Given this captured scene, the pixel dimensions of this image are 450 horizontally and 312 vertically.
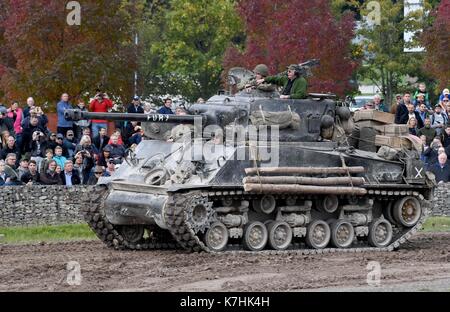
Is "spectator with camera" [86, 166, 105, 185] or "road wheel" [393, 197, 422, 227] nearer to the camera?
"road wheel" [393, 197, 422, 227]

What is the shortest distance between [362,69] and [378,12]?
4817 mm

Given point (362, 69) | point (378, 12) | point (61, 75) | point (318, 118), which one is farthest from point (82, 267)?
point (362, 69)

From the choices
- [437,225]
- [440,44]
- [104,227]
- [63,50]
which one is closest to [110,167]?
[63,50]

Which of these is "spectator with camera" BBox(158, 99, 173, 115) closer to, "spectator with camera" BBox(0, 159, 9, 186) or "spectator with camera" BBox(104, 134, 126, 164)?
"spectator with camera" BBox(104, 134, 126, 164)

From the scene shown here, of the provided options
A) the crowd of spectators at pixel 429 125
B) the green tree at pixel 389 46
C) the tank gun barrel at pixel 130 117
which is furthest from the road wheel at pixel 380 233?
the green tree at pixel 389 46

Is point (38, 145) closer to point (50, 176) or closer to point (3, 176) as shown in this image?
point (50, 176)

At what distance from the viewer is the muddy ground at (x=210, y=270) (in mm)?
21578

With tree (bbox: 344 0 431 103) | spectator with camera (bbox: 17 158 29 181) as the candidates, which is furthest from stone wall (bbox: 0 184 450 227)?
tree (bbox: 344 0 431 103)

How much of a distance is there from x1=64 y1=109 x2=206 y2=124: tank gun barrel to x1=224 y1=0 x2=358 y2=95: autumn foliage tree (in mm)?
12180

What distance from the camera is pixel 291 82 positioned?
93.5 feet

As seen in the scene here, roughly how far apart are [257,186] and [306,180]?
1207mm

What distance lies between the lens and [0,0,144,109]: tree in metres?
36.8

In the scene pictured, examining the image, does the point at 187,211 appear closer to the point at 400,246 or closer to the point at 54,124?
the point at 400,246

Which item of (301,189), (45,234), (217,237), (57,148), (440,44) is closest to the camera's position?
(217,237)
